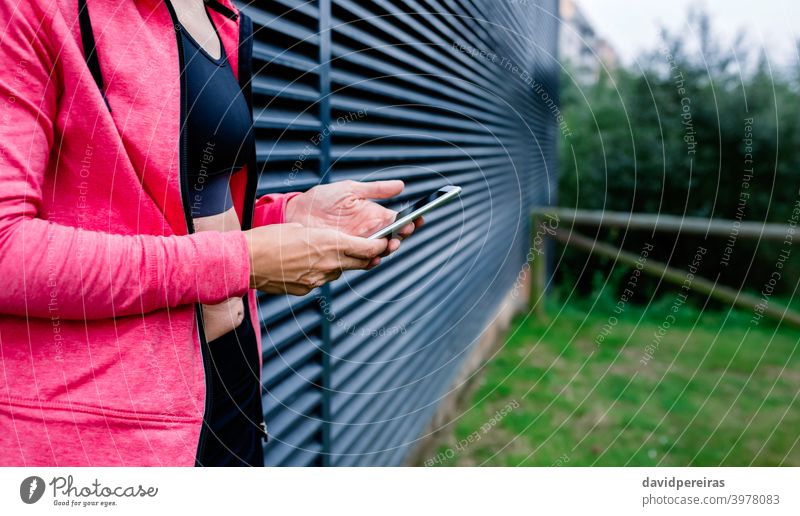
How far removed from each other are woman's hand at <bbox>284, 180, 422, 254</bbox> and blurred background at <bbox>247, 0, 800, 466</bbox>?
0.40m

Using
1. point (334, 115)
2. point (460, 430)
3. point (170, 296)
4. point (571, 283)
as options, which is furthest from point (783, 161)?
point (170, 296)

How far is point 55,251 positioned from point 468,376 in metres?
3.50

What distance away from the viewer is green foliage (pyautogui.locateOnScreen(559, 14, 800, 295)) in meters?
6.07

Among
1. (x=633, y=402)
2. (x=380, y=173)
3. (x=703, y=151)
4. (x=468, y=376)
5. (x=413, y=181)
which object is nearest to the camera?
(x=380, y=173)

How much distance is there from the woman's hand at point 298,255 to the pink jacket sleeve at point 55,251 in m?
0.03

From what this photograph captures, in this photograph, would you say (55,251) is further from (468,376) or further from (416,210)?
(468,376)

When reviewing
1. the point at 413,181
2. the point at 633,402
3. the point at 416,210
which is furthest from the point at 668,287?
the point at 416,210

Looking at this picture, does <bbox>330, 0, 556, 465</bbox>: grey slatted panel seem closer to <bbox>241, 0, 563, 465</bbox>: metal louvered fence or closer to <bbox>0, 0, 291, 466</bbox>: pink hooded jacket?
<bbox>241, 0, 563, 465</bbox>: metal louvered fence

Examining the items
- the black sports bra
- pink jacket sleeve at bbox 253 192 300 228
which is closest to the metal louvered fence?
pink jacket sleeve at bbox 253 192 300 228

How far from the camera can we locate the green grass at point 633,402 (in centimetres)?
288

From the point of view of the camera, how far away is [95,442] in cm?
78

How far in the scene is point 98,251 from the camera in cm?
70
